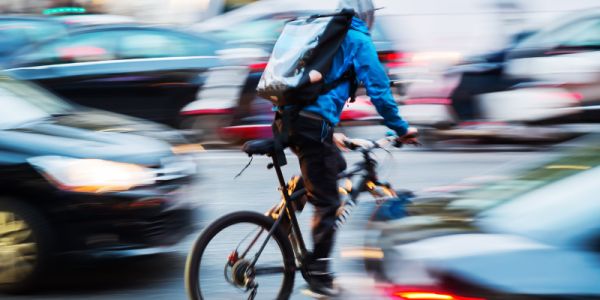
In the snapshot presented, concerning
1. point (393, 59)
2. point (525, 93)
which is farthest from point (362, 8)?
point (393, 59)

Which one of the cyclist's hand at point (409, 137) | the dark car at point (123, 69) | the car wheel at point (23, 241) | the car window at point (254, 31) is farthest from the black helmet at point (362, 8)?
the car window at point (254, 31)

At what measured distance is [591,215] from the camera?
11.0ft

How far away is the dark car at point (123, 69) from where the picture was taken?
11.7 metres

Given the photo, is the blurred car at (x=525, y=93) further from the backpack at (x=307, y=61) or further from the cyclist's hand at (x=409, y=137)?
the backpack at (x=307, y=61)

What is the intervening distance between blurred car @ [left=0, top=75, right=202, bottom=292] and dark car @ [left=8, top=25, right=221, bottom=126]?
500cm

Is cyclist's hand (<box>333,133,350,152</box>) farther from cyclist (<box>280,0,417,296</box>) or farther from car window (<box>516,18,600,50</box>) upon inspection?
car window (<box>516,18,600,50</box>)

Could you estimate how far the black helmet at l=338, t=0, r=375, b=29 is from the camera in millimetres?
5309

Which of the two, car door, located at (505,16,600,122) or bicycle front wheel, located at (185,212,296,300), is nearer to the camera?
bicycle front wheel, located at (185,212,296,300)

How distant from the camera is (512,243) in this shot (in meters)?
3.42

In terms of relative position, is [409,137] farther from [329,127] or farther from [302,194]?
[302,194]

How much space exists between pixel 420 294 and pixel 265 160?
822 centimetres

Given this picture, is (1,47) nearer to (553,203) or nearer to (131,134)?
(131,134)

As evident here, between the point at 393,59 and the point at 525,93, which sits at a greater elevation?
the point at 525,93

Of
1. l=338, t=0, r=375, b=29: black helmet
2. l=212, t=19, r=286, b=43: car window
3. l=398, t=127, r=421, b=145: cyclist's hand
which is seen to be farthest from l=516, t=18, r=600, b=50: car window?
l=338, t=0, r=375, b=29: black helmet
